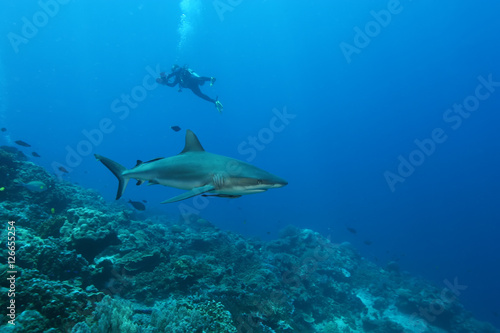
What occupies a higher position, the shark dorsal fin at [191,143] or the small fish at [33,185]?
the small fish at [33,185]

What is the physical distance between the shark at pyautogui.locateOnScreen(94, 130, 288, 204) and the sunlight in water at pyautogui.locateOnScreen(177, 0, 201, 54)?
154274mm

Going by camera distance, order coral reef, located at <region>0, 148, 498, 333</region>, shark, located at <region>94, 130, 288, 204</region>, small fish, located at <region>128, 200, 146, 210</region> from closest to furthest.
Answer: shark, located at <region>94, 130, 288, 204</region>, coral reef, located at <region>0, 148, 498, 333</region>, small fish, located at <region>128, 200, 146, 210</region>

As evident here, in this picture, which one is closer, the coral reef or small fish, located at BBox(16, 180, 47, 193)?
the coral reef

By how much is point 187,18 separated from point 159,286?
193 m

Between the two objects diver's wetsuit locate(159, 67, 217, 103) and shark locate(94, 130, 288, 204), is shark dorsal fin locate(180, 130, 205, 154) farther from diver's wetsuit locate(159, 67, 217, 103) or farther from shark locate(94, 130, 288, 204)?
diver's wetsuit locate(159, 67, 217, 103)

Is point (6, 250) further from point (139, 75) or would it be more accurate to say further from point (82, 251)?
point (139, 75)

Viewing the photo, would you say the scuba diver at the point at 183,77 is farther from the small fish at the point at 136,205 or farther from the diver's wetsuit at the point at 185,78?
the small fish at the point at 136,205

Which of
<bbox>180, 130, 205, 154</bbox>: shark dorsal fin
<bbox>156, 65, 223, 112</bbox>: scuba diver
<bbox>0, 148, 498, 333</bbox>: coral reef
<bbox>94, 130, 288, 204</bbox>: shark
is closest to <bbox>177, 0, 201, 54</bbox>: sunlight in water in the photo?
<bbox>156, 65, 223, 112</bbox>: scuba diver

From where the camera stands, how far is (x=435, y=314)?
1639 cm

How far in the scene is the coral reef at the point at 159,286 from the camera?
12.3ft

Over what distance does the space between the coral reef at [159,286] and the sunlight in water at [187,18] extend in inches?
5933

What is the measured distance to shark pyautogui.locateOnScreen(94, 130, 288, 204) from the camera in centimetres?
337

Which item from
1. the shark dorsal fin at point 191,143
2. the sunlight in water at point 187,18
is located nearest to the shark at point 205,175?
the shark dorsal fin at point 191,143

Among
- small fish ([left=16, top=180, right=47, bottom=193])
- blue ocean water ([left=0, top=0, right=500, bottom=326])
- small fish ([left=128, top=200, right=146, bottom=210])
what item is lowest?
small fish ([left=16, top=180, right=47, bottom=193])
